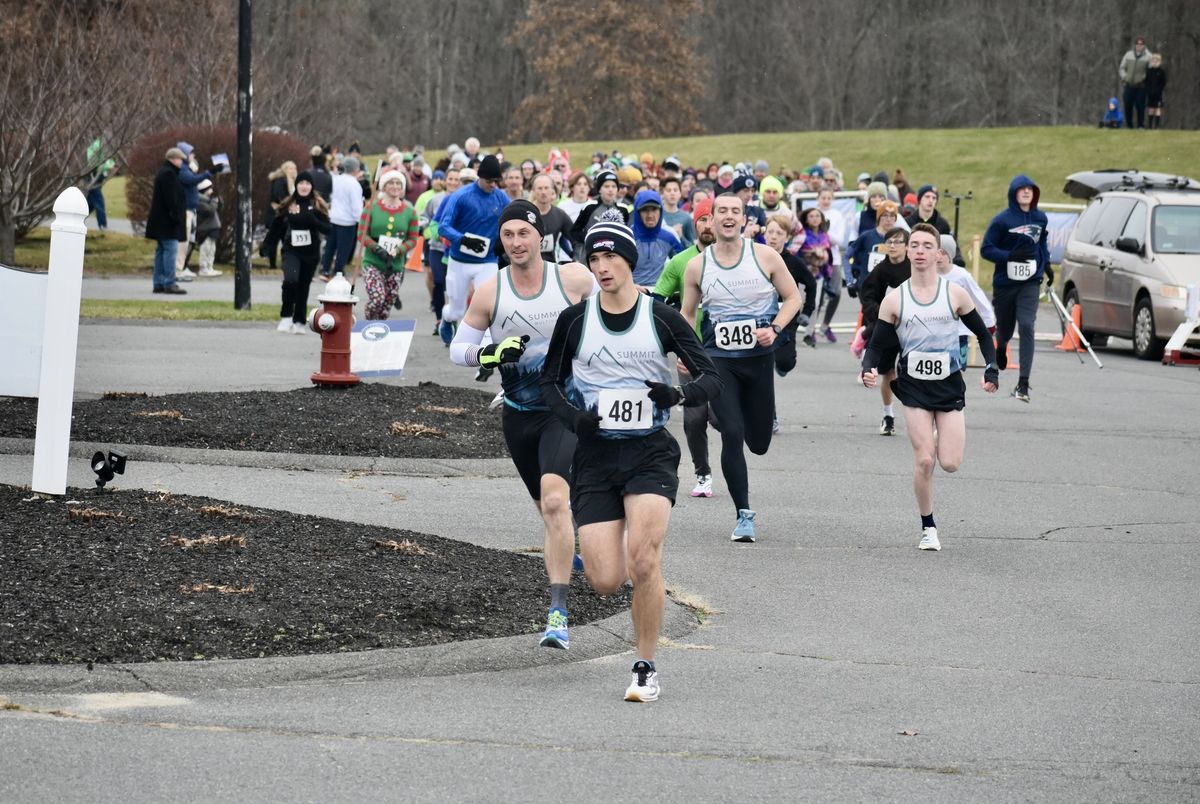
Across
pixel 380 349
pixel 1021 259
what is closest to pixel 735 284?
pixel 380 349

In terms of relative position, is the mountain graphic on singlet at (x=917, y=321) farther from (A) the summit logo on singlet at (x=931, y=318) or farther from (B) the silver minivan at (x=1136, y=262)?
(B) the silver minivan at (x=1136, y=262)

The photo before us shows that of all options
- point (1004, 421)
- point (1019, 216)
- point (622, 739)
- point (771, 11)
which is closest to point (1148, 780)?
point (622, 739)

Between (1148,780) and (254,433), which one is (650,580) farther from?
(254,433)

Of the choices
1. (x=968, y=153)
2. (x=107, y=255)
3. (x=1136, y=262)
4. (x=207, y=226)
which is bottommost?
(x=107, y=255)

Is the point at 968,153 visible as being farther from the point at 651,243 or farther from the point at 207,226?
the point at 651,243

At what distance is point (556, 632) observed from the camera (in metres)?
7.37

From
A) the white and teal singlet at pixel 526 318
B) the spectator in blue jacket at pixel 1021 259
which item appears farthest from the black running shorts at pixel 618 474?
the spectator in blue jacket at pixel 1021 259

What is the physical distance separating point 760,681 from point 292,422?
6.86 m

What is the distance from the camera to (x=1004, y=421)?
53.8ft

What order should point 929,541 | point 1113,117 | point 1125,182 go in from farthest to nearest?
point 1113,117 → point 1125,182 → point 929,541

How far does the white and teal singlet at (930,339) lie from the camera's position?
34.7ft

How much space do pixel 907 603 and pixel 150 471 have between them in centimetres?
511

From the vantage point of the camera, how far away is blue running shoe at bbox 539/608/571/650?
24.1ft

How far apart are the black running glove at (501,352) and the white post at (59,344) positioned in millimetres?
2830
